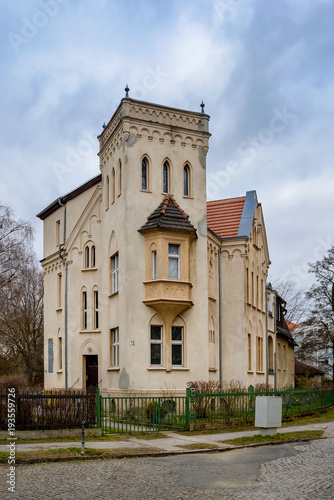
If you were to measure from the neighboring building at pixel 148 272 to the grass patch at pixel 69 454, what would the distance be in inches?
381

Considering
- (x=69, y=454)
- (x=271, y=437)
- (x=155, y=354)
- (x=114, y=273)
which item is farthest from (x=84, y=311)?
(x=69, y=454)

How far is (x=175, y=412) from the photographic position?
20.5 meters

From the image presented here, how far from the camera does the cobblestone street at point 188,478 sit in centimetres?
1029

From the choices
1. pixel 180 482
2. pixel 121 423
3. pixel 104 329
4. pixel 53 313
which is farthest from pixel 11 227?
pixel 180 482

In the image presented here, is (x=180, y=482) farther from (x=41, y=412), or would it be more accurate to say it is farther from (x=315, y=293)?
(x=315, y=293)

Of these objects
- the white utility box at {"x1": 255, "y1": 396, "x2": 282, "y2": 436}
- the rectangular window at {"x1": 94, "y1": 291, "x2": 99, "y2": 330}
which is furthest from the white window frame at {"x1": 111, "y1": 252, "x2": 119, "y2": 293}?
the white utility box at {"x1": 255, "y1": 396, "x2": 282, "y2": 436}

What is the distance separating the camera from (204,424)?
20.5m

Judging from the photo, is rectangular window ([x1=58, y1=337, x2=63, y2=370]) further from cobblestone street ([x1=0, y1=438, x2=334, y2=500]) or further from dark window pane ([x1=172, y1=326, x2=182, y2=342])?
cobblestone street ([x1=0, y1=438, x2=334, y2=500])

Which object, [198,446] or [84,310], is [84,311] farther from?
[198,446]

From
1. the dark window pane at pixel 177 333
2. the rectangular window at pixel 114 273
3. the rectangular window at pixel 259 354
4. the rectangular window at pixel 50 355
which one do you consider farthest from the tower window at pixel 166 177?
the rectangular window at pixel 259 354

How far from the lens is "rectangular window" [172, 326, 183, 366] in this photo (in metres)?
26.5

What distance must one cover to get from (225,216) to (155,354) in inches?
470

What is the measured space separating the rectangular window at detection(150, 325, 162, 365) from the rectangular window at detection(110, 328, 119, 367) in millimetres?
1799

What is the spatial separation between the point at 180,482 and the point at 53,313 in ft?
77.2
